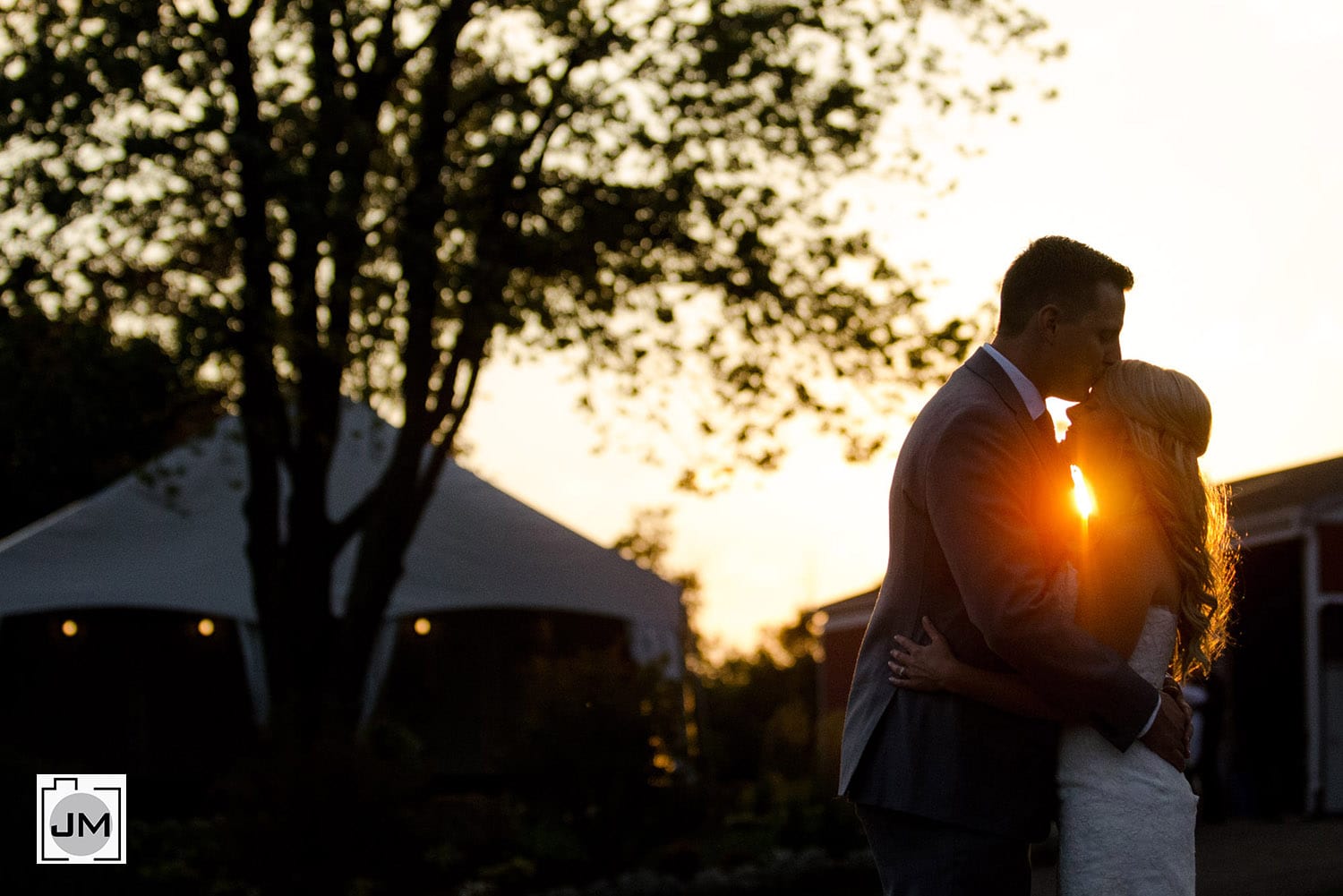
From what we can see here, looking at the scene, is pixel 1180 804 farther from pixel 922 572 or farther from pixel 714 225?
pixel 714 225

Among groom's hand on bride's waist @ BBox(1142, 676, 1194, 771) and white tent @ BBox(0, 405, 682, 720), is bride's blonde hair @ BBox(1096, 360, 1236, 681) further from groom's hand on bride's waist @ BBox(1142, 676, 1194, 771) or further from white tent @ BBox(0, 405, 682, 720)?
white tent @ BBox(0, 405, 682, 720)

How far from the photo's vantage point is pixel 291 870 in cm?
966

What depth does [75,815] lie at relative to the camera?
7.80 m

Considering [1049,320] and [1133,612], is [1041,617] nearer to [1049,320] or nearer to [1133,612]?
[1133,612]

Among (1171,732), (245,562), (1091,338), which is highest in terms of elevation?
(245,562)

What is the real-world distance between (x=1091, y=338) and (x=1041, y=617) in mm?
578

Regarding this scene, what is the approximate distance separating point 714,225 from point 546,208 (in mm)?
1468

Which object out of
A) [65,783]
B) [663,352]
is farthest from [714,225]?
[65,783]

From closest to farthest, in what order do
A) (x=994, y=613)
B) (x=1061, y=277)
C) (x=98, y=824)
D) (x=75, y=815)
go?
(x=994, y=613)
(x=1061, y=277)
(x=75, y=815)
(x=98, y=824)

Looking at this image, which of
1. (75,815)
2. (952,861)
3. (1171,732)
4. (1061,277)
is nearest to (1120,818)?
(1171,732)

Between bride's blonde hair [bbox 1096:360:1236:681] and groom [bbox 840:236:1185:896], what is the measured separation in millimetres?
85

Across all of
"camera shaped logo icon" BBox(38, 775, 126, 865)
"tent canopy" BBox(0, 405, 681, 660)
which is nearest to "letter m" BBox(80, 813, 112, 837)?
"camera shaped logo icon" BBox(38, 775, 126, 865)

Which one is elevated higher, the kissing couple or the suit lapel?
the suit lapel

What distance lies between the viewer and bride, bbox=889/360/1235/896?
284 centimetres
